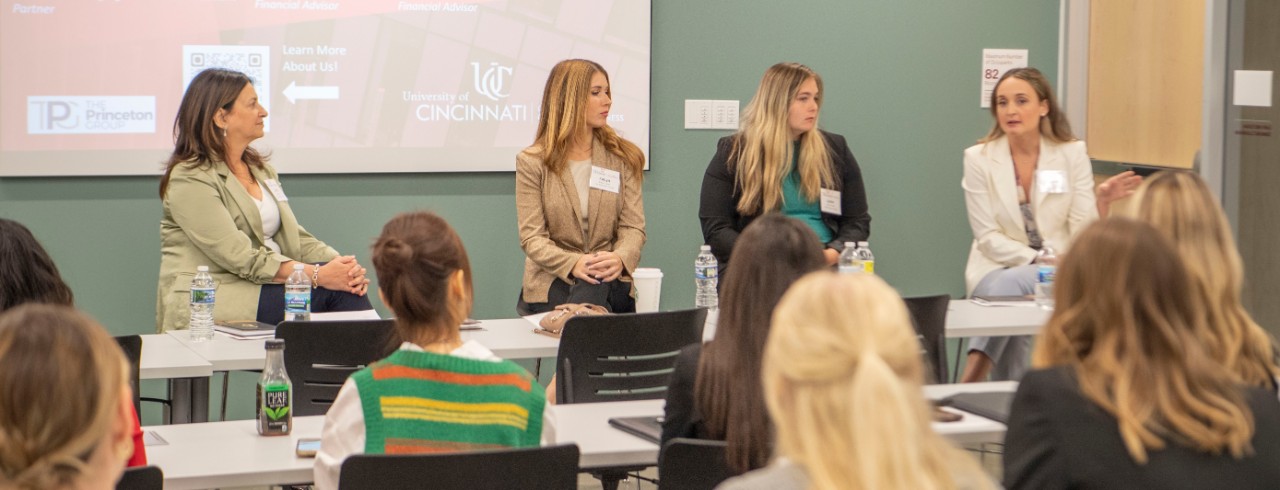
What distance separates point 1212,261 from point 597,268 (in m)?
2.72

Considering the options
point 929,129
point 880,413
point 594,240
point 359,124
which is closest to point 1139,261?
point 880,413

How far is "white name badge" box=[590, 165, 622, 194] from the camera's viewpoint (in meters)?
4.94

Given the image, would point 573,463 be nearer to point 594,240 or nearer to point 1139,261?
point 1139,261

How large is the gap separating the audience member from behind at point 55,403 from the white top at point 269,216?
3.33m

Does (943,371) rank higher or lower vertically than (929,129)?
lower

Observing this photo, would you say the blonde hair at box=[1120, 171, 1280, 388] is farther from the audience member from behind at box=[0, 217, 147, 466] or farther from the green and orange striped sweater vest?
the audience member from behind at box=[0, 217, 147, 466]

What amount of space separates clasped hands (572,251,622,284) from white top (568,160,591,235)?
0.24 metres

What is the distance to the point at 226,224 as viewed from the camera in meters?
4.55

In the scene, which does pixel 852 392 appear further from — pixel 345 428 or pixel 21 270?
pixel 21 270

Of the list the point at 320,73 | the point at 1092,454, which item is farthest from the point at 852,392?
the point at 320,73

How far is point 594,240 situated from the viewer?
4.96m

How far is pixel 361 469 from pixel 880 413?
105 cm

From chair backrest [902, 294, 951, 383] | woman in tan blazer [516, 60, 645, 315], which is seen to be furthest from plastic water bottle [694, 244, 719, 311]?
chair backrest [902, 294, 951, 383]

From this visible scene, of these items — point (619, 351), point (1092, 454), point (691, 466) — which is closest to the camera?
point (1092, 454)
